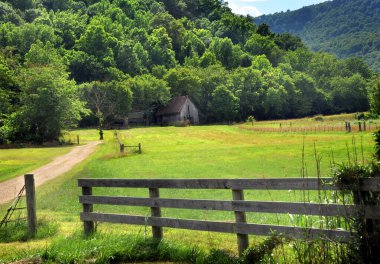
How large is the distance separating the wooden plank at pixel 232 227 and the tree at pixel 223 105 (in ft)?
310

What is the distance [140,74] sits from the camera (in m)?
134

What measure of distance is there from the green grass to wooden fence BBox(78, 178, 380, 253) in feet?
81.5

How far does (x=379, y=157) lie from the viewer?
7434 millimetres

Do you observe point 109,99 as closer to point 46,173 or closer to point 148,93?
point 148,93

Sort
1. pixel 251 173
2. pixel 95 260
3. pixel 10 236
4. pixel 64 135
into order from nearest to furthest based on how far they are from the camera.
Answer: pixel 95 260
pixel 10 236
pixel 251 173
pixel 64 135

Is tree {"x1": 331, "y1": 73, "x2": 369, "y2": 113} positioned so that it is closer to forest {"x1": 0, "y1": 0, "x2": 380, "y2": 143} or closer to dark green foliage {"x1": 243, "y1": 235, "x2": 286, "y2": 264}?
forest {"x1": 0, "y1": 0, "x2": 380, "y2": 143}

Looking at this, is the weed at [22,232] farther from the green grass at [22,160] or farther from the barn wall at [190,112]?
the barn wall at [190,112]

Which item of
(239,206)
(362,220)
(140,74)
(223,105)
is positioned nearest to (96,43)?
(140,74)

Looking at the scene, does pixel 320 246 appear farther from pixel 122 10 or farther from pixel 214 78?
pixel 122 10

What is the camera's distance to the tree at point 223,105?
336 ft

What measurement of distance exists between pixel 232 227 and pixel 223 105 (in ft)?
316

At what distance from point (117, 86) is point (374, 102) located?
180 ft

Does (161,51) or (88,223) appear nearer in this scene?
(88,223)

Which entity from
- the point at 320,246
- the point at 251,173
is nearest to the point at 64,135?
the point at 251,173
